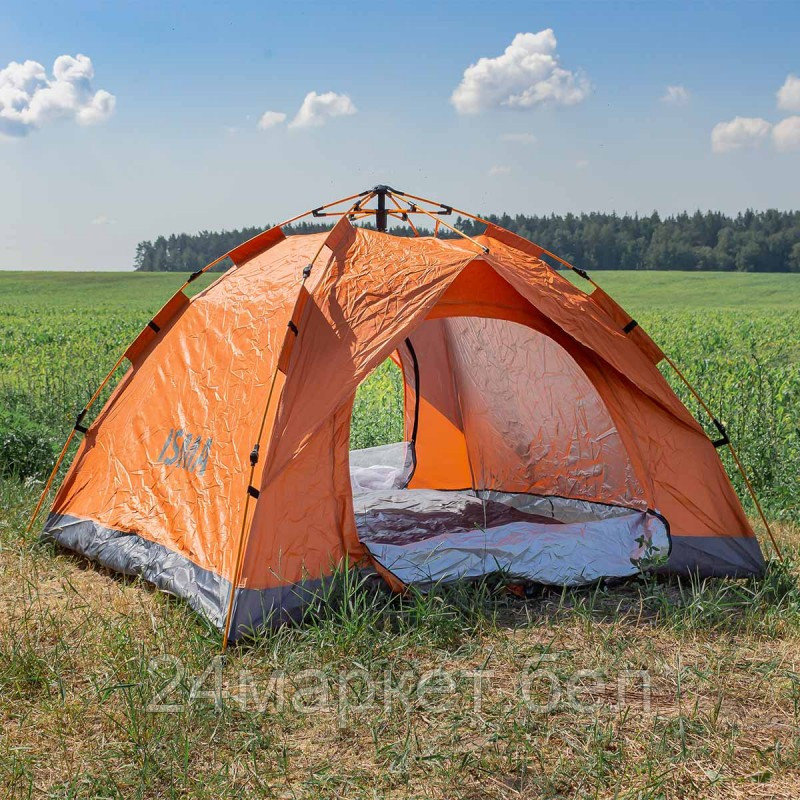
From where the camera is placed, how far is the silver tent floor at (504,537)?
472 cm

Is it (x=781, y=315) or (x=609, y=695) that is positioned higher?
(x=781, y=315)

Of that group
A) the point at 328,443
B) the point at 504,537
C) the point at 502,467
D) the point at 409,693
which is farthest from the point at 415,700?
the point at 502,467

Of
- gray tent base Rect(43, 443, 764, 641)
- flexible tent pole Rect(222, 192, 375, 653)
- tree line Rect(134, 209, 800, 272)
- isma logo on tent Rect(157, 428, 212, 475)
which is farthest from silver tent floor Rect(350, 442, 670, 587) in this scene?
tree line Rect(134, 209, 800, 272)

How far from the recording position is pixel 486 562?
4.80 metres

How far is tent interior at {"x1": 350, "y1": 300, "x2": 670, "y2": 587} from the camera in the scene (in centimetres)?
496

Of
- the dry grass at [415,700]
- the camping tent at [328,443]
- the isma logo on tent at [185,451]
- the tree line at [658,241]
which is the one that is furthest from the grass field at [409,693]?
the tree line at [658,241]

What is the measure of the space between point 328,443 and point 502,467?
2.67m

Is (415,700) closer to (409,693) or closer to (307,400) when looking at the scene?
(409,693)

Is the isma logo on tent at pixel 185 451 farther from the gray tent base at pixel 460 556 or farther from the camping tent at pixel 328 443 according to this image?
the gray tent base at pixel 460 556

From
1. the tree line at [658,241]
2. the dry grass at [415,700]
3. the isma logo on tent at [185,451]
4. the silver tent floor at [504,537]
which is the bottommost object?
the dry grass at [415,700]

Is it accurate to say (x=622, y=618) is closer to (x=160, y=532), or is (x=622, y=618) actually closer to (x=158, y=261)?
(x=160, y=532)

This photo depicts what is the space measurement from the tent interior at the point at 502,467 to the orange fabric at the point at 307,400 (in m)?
0.15

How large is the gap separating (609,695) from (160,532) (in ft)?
8.33

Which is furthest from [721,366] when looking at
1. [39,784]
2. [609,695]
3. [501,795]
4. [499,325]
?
[39,784]
